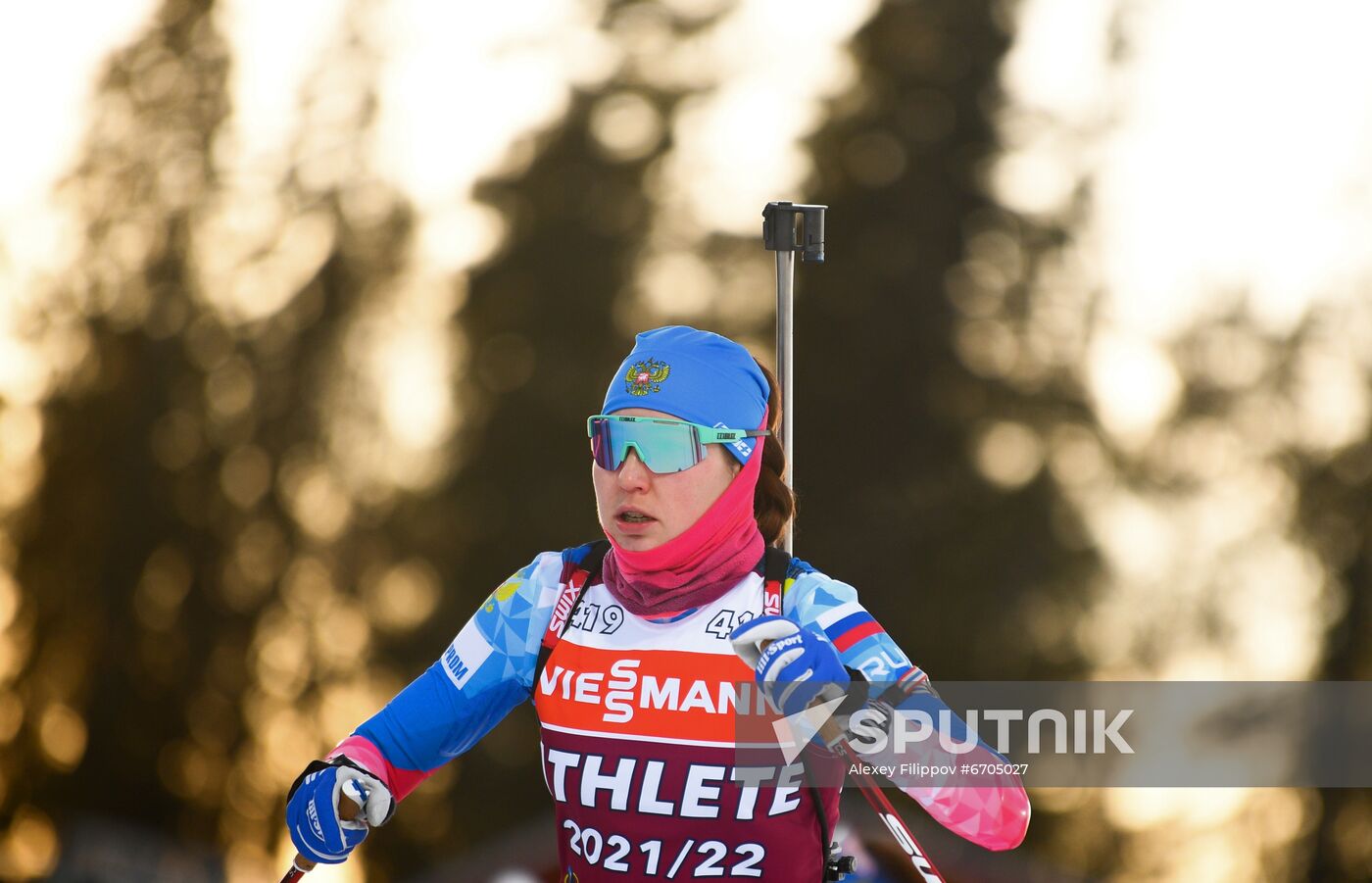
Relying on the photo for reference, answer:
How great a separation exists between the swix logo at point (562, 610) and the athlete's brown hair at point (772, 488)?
44 cm

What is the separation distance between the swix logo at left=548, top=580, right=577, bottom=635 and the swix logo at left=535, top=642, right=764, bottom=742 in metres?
0.13

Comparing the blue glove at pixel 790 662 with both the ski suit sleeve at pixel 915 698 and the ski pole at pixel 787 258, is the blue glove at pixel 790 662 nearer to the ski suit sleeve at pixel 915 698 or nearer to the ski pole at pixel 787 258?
the ski suit sleeve at pixel 915 698

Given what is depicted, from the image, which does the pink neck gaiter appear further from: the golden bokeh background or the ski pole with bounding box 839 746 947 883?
the golden bokeh background

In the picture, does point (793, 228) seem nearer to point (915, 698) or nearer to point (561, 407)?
point (915, 698)

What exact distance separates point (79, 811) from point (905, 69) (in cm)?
769

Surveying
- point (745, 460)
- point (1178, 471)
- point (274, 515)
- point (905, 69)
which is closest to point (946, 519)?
point (1178, 471)

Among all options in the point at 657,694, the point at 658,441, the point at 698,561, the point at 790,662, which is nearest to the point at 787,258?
the point at 658,441

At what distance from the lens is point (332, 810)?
2846mm

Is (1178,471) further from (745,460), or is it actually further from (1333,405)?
(745,460)

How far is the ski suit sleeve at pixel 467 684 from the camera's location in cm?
303

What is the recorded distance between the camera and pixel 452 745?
3078 mm

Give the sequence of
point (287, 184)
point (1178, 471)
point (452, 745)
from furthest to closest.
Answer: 1. point (287, 184)
2. point (1178, 471)
3. point (452, 745)

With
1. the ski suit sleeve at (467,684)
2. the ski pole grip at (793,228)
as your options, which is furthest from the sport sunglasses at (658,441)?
the ski pole grip at (793,228)

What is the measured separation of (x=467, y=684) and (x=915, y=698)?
1017mm
